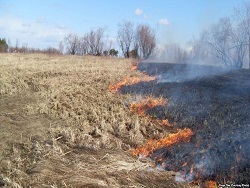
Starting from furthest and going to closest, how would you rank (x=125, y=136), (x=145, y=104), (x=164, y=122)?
(x=145, y=104), (x=164, y=122), (x=125, y=136)

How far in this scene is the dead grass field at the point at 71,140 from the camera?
196 inches

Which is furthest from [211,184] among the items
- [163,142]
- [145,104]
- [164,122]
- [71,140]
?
[145,104]

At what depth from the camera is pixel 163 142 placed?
6930 millimetres

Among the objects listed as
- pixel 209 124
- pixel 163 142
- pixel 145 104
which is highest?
pixel 145 104

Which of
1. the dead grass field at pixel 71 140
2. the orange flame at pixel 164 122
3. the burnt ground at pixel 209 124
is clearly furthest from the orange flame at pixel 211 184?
the orange flame at pixel 164 122

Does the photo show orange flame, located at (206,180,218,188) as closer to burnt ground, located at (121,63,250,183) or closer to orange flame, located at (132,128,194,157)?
burnt ground, located at (121,63,250,183)

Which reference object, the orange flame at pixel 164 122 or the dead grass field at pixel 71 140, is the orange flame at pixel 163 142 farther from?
the orange flame at pixel 164 122

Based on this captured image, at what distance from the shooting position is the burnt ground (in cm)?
540

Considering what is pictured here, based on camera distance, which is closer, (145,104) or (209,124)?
(209,124)

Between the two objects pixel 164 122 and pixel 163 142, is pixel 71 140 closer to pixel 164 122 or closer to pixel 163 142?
pixel 163 142

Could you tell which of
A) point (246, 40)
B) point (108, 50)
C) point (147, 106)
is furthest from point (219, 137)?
point (108, 50)

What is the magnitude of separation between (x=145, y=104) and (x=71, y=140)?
4.22 m

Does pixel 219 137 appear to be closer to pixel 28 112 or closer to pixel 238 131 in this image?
pixel 238 131

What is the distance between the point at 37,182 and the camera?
471cm
